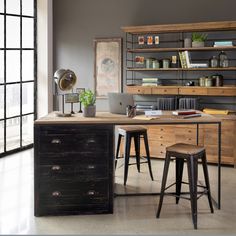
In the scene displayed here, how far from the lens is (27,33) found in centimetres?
730

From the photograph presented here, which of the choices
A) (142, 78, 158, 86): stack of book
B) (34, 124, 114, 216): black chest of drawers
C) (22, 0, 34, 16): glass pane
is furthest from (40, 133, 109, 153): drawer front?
(22, 0, 34, 16): glass pane

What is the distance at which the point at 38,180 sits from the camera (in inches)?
160

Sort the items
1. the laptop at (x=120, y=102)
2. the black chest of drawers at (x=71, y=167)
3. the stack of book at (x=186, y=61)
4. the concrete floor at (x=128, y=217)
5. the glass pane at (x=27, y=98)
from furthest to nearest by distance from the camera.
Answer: the glass pane at (x=27, y=98) < the stack of book at (x=186, y=61) < the laptop at (x=120, y=102) < the black chest of drawers at (x=71, y=167) < the concrete floor at (x=128, y=217)

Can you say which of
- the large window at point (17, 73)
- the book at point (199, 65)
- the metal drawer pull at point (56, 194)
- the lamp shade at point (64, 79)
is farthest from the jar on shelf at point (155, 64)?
Result: the metal drawer pull at point (56, 194)

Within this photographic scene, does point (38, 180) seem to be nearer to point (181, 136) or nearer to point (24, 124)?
point (181, 136)

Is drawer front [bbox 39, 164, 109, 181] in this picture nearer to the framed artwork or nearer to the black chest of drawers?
the black chest of drawers

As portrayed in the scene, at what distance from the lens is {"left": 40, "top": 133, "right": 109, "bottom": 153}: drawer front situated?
406 centimetres

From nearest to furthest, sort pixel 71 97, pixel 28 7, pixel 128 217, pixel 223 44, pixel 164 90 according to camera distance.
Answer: pixel 128 217 → pixel 71 97 → pixel 223 44 → pixel 164 90 → pixel 28 7

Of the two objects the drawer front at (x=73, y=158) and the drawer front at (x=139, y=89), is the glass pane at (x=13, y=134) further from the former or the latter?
the drawer front at (x=73, y=158)

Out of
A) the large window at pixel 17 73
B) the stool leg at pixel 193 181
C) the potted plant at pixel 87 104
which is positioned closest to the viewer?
the stool leg at pixel 193 181

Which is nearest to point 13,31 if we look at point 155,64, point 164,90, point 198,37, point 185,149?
point 155,64

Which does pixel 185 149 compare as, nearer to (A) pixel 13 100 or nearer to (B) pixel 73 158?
(B) pixel 73 158

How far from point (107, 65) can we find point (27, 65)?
137cm

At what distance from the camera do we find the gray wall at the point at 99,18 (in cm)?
677
